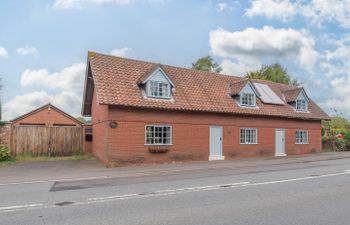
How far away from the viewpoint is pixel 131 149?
19453 millimetres

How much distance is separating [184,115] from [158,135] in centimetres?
217

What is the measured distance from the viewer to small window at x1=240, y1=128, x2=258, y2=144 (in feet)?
80.5

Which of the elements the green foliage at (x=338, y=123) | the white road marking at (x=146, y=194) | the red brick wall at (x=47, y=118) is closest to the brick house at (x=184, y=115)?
the white road marking at (x=146, y=194)

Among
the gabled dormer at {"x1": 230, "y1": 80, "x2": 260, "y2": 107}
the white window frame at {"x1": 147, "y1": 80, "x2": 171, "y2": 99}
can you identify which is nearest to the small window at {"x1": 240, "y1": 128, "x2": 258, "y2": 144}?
the gabled dormer at {"x1": 230, "y1": 80, "x2": 260, "y2": 107}

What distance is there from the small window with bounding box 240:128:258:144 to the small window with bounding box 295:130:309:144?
5.09 metres

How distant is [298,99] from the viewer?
28766 millimetres

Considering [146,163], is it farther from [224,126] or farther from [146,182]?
[146,182]

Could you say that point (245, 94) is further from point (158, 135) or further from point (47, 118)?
point (47, 118)

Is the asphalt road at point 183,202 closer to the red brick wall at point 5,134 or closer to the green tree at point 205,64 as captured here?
the red brick wall at point 5,134

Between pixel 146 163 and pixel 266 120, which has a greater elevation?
pixel 266 120

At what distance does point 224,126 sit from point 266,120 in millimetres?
4277

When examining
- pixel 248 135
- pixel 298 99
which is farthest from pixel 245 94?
pixel 298 99

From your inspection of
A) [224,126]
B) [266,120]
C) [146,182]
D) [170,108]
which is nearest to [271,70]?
[266,120]

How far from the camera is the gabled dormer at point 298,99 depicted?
28641 millimetres
